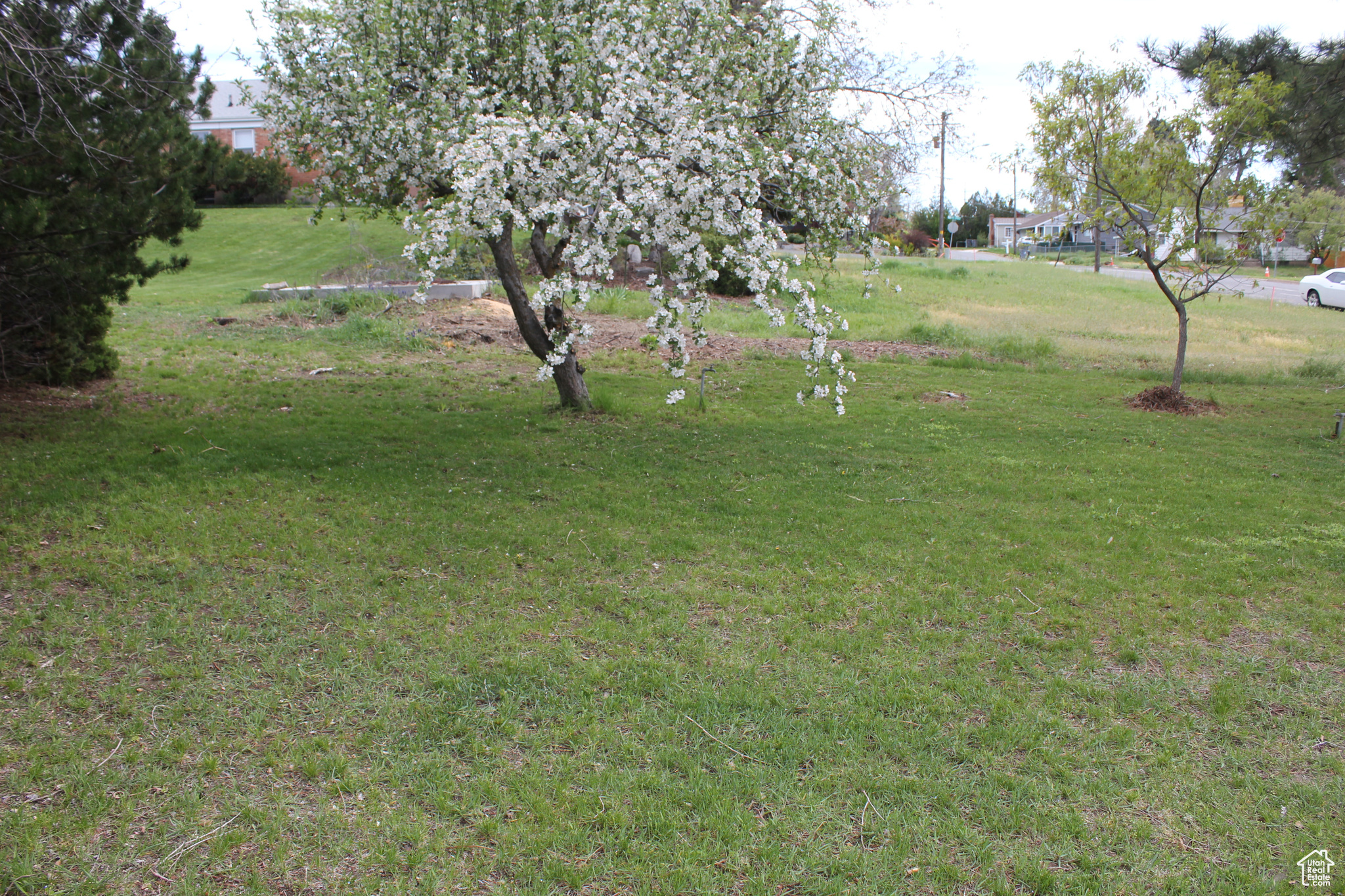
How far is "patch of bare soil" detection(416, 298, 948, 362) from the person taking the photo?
13898 mm

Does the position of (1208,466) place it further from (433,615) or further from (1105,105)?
(433,615)

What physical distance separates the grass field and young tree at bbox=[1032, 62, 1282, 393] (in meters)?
3.18

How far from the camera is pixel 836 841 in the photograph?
126 inches

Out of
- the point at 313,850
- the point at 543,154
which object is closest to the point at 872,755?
the point at 313,850

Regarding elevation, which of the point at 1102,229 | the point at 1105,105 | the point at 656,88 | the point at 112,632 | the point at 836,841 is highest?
the point at 1105,105

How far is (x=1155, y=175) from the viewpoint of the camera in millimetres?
10859

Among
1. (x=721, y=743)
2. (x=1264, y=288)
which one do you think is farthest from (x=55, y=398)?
(x=1264, y=288)

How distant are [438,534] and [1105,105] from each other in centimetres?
Result: 1043

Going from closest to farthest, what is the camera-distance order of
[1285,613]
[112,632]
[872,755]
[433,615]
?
[872,755], [112,632], [433,615], [1285,613]

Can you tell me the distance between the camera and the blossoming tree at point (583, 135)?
652cm

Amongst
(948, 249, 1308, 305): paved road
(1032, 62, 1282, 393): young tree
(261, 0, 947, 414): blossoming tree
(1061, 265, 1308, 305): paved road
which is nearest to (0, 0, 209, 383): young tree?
(261, 0, 947, 414): blossoming tree

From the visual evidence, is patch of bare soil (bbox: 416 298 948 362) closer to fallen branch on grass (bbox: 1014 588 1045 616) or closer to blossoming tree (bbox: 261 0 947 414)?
blossoming tree (bbox: 261 0 947 414)

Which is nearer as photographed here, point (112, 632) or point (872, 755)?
point (872, 755)

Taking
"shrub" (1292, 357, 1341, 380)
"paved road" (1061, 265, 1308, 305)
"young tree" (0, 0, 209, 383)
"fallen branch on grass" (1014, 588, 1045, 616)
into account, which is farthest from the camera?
"paved road" (1061, 265, 1308, 305)
